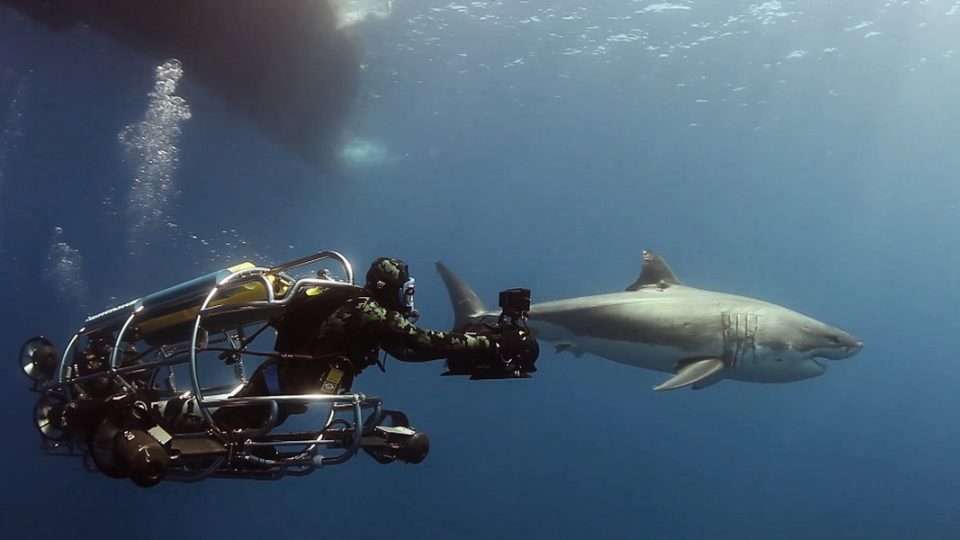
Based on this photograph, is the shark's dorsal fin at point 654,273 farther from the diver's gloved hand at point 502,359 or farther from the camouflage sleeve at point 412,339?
the camouflage sleeve at point 412,339

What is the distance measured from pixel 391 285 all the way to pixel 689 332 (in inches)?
302

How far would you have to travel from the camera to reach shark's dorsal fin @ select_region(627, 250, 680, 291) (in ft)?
43.3

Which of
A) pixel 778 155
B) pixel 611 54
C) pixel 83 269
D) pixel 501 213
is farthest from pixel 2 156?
pixel 778 155

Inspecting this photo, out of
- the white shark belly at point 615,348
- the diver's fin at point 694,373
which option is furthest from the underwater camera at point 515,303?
the white shark belly at point 615,348

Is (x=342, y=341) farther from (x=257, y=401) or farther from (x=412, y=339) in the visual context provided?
(x=257, y=401)

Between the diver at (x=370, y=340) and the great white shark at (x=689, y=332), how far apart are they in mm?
5720

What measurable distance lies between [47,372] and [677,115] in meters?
44.7

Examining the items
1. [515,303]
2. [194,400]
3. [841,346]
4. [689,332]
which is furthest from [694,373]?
[194,400]

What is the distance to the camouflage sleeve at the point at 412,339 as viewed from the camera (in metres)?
5.09

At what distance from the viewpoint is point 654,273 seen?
13258 millimetres

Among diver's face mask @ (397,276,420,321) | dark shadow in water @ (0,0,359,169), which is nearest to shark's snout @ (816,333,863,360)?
diver's face mask @ (397,276,420,321)

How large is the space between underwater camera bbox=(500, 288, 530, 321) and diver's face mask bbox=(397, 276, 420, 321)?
0.63 metres

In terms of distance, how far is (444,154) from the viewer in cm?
5338

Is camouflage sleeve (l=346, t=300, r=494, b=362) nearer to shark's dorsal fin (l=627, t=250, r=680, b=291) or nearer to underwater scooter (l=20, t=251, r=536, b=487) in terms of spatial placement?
underwater scooter (l=20, t=251, r=536, b=487)
